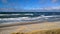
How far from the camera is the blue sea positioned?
1856mm

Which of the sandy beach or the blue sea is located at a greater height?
the blue sea

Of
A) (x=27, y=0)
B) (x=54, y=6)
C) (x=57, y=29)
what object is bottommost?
(x=57, y=29)

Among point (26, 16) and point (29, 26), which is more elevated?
point (26, 16)

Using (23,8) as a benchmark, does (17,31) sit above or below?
below

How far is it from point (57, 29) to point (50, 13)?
370 mm

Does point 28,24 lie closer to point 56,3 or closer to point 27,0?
point 27,0

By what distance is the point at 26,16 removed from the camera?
193 centimetres

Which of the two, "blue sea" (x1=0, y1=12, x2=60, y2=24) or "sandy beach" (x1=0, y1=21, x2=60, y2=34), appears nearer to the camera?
"sandy beach" (x1=0, y1=21, x2=60, y2=34)

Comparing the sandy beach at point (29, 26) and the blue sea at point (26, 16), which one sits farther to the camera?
the blue sea at point (26, 16)

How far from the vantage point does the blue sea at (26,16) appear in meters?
1.86

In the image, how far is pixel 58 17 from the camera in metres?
2.06

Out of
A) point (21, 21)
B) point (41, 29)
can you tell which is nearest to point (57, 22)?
point (41, 29)

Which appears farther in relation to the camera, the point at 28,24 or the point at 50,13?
the point at 50,13

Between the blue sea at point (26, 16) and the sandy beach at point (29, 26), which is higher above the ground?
the blue sea at point (26, 16)
